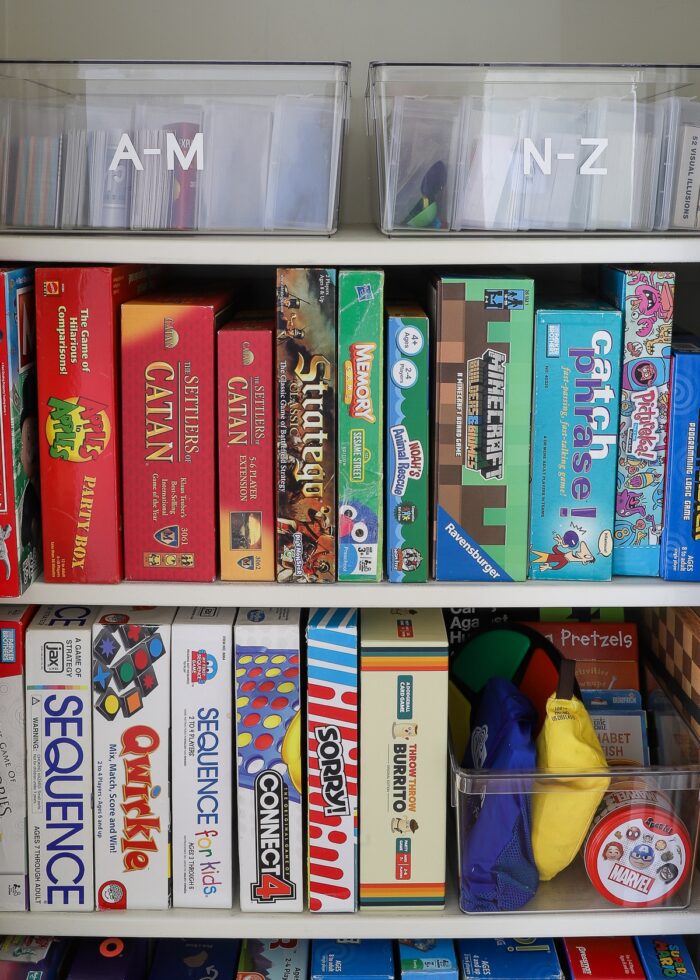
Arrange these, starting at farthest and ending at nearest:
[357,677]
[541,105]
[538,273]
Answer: [538,273] → [357,677] → [541,105]

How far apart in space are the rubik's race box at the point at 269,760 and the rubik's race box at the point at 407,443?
0.14 m

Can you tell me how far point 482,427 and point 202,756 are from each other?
1.56 feet

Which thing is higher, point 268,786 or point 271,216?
point 271,216

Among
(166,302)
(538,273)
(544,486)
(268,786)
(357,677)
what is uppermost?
(538,273)

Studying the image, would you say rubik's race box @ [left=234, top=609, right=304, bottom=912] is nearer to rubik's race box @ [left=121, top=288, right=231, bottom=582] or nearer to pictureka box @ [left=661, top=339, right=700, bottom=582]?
rubik's race box @ [left=121, top=288, right=231, bottom=582]

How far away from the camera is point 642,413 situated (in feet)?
3.62

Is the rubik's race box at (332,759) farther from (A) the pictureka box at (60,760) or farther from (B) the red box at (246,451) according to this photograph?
(A) the pictureka box at (60,760)

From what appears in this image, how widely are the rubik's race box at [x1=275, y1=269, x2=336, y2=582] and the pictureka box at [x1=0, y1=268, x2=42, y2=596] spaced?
0.87 feet

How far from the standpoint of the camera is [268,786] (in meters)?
1.17

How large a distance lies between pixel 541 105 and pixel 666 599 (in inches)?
20.8

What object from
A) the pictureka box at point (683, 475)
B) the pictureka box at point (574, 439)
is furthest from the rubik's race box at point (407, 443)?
the pictureka box at point (683, 475)

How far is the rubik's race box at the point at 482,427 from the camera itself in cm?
106

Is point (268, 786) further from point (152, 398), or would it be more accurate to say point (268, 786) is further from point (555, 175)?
point (555, 175)

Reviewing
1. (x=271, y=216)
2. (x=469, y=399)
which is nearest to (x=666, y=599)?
(x=469, y=399)
